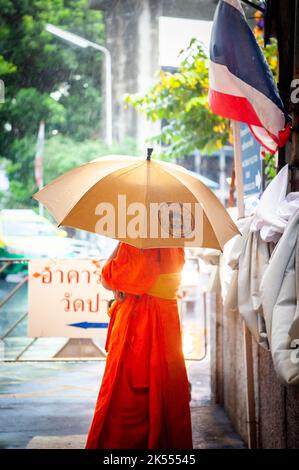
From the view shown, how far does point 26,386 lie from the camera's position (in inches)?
248

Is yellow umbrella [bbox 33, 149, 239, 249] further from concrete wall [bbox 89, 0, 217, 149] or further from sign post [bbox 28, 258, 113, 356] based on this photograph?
concrete wall [bbox 89, 0, 217, 149]

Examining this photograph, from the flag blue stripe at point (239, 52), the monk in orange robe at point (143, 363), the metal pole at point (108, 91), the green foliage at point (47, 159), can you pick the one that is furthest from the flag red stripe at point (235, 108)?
the metal pole at point (108, 91)

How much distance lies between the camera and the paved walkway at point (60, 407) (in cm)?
478

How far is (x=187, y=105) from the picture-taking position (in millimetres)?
8312

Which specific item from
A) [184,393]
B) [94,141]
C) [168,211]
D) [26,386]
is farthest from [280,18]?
[94,141]

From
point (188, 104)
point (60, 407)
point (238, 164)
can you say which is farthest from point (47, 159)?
point (238, 164)

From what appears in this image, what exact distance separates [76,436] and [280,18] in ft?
12.2

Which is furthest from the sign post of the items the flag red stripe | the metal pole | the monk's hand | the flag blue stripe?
the metal pole

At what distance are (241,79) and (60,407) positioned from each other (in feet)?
11.4

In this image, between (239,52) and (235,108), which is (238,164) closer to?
(235,108)

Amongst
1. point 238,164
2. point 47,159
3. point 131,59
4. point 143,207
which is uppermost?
point 131,59

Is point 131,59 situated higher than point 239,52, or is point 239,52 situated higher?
point 131,59

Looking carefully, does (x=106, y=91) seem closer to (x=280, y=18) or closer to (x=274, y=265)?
(x=280, y=18)

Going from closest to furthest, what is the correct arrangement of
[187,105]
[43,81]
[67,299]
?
[67,299]
[187,105]
[43,81]
